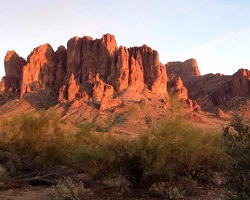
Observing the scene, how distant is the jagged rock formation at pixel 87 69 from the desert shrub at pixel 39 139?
221ft

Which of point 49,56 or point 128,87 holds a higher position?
point 49,56

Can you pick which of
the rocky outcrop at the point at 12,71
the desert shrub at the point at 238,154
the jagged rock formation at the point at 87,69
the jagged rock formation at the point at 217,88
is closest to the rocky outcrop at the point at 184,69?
the jagged rock formation at the point at 217,88

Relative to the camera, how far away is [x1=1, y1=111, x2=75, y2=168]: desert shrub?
18.1 meters

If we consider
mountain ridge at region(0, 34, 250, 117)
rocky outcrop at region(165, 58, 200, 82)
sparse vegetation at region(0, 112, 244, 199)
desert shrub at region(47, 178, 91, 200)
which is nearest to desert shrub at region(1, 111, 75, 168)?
sparse vegetation at region(0, 112, 244, 199)

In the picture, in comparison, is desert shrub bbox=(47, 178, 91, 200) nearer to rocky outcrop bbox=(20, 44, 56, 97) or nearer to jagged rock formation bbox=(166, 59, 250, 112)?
jagged rock formation bbox=(166, 59, 250, 112)

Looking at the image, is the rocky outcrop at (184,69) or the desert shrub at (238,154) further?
the rocky outcrop at (184,69)

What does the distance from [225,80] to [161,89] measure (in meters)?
39.2

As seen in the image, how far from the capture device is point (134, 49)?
360 ft

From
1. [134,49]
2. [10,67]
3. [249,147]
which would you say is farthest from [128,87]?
[249,147]

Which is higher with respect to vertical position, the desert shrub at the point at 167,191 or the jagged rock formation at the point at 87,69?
the jagged rock formation at the point at 87,69

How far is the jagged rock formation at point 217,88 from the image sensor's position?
4333 inches

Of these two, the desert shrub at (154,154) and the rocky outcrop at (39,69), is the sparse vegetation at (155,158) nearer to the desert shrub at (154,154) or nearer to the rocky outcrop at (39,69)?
the desert shrub at (154,154)

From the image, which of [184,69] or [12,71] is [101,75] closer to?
[12,71]

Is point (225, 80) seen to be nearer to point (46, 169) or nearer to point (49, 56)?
point (49, 56)
